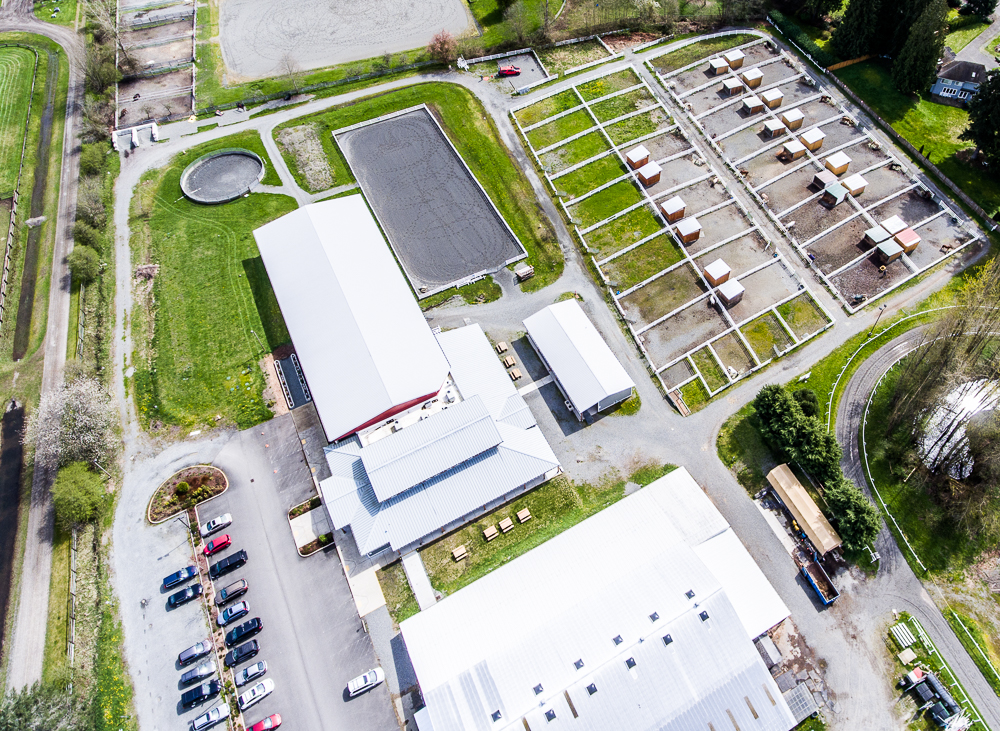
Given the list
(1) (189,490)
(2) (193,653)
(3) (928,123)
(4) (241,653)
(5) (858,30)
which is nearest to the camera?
(2) (193,653)

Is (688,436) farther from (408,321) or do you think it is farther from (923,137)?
(923,137)

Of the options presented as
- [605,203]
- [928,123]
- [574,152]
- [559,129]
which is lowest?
[928,123]

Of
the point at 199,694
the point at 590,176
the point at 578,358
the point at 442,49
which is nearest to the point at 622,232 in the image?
the point at 590,176

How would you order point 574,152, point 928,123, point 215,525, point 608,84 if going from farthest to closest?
1. point 608,84
2. point 574,152
3. point 928,123
4. point 215,525

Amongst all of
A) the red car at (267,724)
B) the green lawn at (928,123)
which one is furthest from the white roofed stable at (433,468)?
the green lawn at (928,123)

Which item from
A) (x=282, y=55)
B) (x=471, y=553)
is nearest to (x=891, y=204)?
(x=471, y=553)

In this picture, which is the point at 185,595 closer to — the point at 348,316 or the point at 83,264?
the point at 348,316

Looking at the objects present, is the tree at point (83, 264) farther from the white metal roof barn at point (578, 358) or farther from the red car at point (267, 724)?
the red car at point (267, 724)
